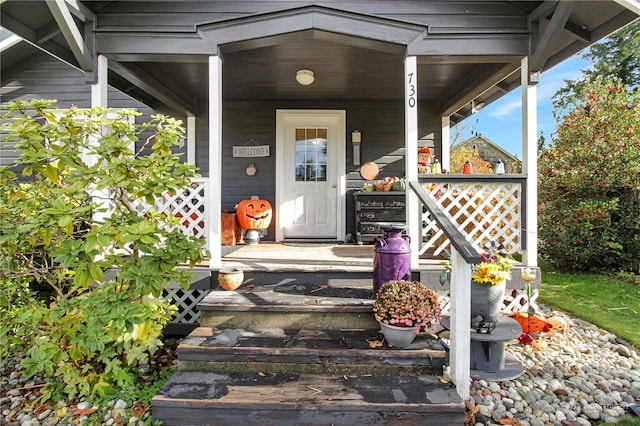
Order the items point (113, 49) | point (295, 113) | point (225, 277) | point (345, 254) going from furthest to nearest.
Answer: point (295, 113), point (345, 254), point (113, 49), point (225, 277)

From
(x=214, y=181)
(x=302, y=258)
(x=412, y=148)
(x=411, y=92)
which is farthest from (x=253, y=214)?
(x=411, y=92)

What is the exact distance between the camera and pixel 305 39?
11.7 ft

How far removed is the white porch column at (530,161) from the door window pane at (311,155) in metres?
2.84

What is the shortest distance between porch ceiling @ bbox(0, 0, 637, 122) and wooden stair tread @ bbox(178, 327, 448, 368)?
2543mm

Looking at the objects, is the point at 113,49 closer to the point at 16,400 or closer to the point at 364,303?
the point at 16,400

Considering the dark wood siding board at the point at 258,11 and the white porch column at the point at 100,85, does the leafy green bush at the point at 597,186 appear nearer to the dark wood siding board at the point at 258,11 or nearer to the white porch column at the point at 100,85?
the dark wood siding board at the point at 258,11

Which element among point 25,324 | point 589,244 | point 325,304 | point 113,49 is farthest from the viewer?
point 589,244

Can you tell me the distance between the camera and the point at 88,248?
6.23 feet

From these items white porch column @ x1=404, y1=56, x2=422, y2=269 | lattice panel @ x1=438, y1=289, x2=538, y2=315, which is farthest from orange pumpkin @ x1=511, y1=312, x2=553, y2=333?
white porch column @ x1=404, y1=56, x2=422, y2=269

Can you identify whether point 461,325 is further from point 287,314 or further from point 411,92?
point 411,92

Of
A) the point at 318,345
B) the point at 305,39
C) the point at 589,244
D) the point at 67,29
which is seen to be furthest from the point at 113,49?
the point at 589,244

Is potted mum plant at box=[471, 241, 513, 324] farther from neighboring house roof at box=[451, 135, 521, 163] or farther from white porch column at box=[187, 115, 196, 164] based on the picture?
neighboring house roof at box=[451, 135, 521, 163]

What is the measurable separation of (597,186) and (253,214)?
4856mm

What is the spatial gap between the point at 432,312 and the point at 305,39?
9.31ft
